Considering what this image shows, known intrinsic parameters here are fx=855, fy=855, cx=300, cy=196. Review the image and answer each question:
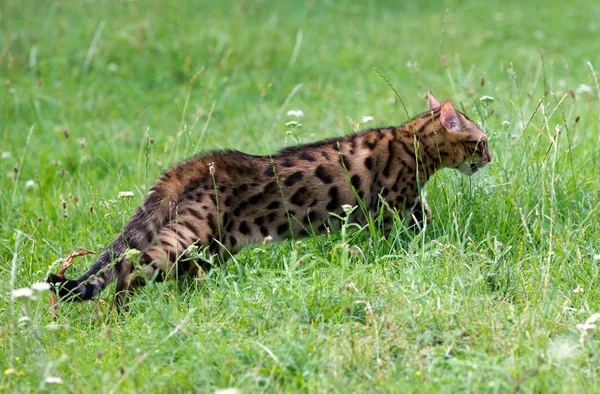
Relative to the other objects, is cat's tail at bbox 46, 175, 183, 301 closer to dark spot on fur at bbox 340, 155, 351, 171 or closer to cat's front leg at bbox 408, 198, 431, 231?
dark spot on fur at bbox 340, 155, 351, 171

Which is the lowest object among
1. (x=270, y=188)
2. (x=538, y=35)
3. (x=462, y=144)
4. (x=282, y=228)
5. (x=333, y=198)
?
(x=282, y=228)

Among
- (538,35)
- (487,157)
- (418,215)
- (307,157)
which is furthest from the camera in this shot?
(538,35)

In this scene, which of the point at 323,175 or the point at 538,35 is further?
the point at 538,35

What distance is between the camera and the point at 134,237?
516cm

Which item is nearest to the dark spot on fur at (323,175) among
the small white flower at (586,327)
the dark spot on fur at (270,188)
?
the dark spot on fur at (270,188)

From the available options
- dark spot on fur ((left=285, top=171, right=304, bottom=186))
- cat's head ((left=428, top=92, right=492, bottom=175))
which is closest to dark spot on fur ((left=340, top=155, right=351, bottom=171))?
dark spot on fur ((left=285, top=171, right=304, bottom=186))

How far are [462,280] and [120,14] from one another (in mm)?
8806

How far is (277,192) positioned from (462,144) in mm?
1421

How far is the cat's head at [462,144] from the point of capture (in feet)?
19.3

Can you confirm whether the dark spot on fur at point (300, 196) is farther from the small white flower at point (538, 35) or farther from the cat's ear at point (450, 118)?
the small white flower at point (538, 35)

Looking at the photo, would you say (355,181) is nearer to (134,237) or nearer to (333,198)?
(333,198)

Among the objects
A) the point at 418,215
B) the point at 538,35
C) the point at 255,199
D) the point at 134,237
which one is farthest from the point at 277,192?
the point at 538,35

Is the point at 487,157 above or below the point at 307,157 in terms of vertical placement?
below

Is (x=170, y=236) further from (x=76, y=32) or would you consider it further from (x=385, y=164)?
(x=76, y=32)
